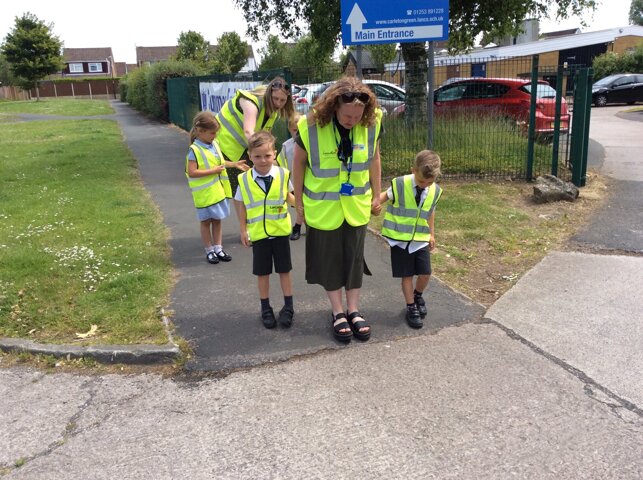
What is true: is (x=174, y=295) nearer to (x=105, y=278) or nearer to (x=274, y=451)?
(x=105, y=278)

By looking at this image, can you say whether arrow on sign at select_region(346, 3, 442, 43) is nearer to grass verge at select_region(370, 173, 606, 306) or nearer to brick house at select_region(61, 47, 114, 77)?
grass verge at select_region(370, 173, 606, 306)

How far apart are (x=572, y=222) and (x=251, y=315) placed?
4.54 m

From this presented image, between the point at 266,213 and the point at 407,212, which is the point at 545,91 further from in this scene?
the point at 266,213

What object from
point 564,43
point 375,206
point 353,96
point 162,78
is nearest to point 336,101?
point 353,96

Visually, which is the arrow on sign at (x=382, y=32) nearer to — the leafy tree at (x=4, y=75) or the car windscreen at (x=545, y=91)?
the car windscreen at (x=545, y=91)

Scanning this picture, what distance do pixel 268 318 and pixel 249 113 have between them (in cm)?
205

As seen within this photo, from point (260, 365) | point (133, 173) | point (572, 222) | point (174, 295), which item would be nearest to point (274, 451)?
point (260, 365)

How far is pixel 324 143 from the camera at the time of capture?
3.62 metres

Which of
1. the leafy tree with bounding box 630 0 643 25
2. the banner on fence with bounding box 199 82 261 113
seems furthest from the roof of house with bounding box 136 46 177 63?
the banner on fence with bounding box 199 82 261 113

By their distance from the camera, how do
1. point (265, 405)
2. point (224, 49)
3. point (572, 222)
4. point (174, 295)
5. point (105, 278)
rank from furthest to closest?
point (224, 49), point (572, 222), point (105, 278), point (174, 295), point (265, 405)

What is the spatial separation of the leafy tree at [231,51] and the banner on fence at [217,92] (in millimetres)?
30961

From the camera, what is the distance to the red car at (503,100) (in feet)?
31.2

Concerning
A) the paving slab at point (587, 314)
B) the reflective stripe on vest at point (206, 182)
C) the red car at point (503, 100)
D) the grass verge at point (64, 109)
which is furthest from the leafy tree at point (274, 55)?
the paving slab at point (587, 314)

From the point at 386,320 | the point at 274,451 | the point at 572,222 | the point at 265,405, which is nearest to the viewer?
the point at 274,451
